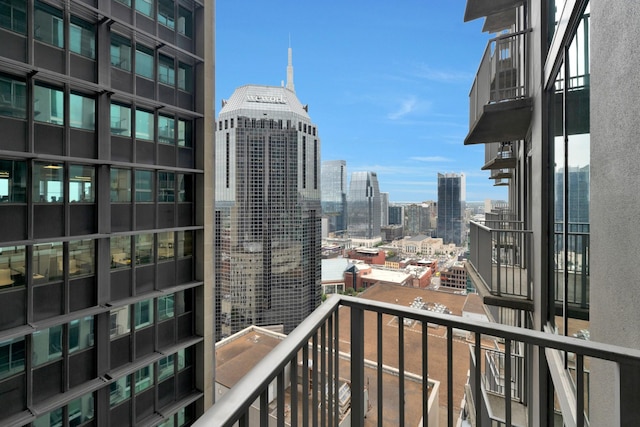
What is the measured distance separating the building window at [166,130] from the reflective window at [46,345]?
397cm

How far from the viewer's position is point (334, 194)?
47.8ft

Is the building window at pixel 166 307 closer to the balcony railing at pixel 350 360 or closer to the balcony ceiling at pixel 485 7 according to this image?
the balcony railing at pixel 350 360

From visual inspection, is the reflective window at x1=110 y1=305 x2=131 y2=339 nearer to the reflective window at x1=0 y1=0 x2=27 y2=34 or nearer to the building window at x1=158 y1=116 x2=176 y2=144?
the building window at x1=158 y1=116 x2=176 y2=144

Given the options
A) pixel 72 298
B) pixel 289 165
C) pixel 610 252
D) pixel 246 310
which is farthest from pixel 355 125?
pixel 610 252

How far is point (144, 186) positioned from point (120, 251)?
4.48 feet

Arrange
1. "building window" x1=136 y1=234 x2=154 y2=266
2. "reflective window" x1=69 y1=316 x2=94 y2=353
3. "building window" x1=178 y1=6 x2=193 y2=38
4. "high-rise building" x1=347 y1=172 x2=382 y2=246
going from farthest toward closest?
"high-rise building" x1=347 y1=172 x2=382 y2=246
"building window" x1=178 y1=6 x2=193 y2=38
"building window" x1=136 y1=234 x2=154 y2=266
"reflective window" x1=69 y1=316 x2=94 y2=353

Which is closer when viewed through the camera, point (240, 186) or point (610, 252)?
point (610, 252)

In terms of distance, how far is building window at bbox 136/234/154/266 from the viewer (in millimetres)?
6000

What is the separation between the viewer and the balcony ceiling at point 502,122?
275 cm

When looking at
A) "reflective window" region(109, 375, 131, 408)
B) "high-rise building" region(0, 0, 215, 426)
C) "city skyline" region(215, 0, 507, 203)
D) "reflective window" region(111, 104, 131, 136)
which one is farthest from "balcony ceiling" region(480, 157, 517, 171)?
"city skyline" region(215, 0, 507, 203)

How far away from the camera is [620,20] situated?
91 cm

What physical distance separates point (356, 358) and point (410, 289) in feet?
19.2

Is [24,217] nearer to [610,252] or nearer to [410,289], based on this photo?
[610,252]

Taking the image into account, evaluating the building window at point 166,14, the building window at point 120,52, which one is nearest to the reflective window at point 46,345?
the building window at point 120,52
